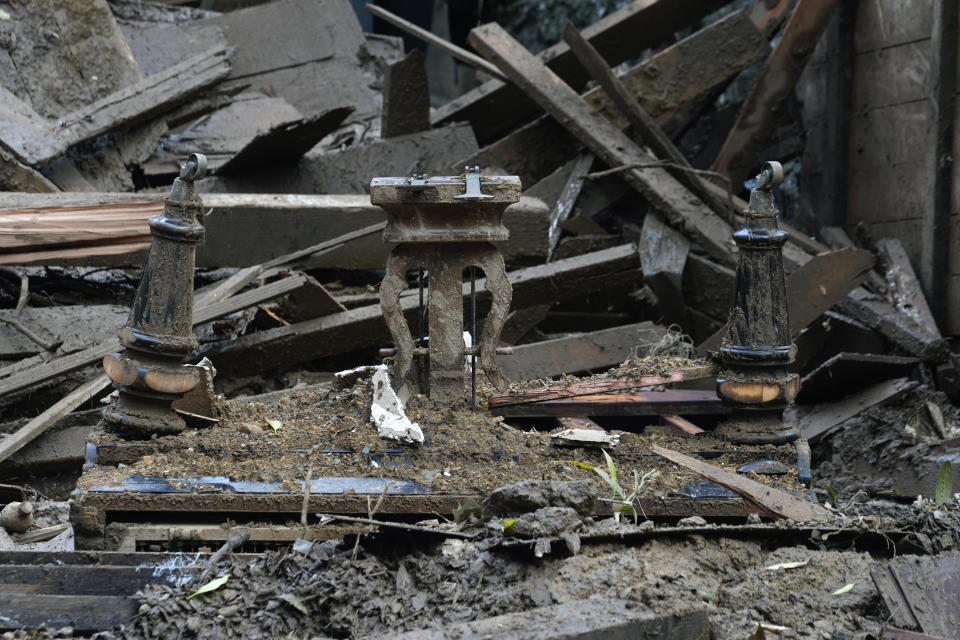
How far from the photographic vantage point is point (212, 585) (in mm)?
2557

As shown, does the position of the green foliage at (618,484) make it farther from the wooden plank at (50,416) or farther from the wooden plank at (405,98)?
the wooden plank at (405,98)

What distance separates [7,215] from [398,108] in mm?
2844

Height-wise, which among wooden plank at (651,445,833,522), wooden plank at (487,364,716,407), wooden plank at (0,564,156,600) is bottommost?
wooden plank at (0,564,156,600)

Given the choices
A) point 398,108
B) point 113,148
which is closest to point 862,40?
point 398,108

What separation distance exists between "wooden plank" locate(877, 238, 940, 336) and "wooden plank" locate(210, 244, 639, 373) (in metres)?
1.80

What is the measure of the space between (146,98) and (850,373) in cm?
462

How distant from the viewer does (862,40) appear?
6.77 meters

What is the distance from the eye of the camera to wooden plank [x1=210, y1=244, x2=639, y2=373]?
4906 millimetres

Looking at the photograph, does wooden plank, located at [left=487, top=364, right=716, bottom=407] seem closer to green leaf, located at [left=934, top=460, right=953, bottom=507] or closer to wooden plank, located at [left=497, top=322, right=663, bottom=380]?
green leaf, located at [left=934, top=460, right=953, bottom=507]

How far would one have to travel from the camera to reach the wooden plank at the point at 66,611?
8.25ft

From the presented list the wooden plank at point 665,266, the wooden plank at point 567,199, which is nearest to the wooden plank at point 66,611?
the wooden plank at point 665,266

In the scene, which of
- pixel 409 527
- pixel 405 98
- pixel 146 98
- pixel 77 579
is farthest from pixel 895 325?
pixel 146 98

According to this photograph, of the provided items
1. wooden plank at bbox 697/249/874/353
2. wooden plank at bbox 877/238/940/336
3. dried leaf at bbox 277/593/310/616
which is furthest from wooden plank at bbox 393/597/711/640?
wooden plank at bbox 877/238/940/336

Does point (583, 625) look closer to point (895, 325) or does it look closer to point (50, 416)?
point (50, 416)
